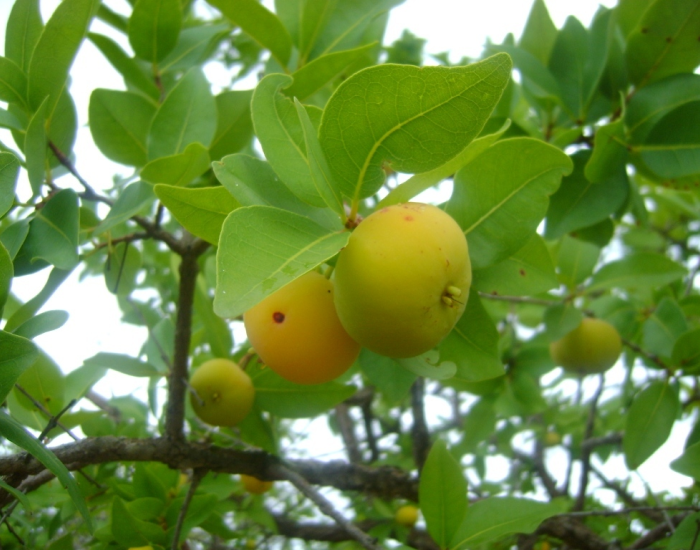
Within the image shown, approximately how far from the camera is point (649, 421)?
5.59 feet

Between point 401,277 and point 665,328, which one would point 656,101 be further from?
point 401,277

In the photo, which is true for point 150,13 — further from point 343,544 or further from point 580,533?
point 343,544

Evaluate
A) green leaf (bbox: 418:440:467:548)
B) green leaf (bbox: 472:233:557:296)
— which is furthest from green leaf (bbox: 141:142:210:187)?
green leaf (bbox: 418:440:467:548)

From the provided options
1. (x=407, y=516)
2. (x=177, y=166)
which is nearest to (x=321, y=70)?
(x=177, y=166)

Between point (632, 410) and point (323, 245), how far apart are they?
1319mm

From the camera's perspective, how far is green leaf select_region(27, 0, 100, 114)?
112cm

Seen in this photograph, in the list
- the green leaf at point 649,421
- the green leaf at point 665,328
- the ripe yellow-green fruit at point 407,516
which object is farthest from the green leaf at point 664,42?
the ripe yellow-green fruit at point 407,516

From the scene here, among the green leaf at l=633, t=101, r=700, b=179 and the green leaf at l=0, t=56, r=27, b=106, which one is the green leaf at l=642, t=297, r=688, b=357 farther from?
the green leaf at l=0, t=56, r=27, b=106

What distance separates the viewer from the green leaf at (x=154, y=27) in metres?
1.55

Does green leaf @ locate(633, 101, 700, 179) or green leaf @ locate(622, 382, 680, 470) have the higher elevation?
green leaf @ locate(633, 101, 700, 179)

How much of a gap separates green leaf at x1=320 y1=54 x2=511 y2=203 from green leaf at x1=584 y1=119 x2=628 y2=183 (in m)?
0.67

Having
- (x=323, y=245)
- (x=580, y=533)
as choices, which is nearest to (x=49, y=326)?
(x=323, y=245)

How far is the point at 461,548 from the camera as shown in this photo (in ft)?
4.34

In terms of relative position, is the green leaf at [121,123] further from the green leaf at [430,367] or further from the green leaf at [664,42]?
the green leaf at [664,42]
